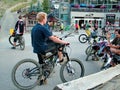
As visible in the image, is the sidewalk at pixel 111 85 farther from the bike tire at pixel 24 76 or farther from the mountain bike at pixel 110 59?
the mountain bike at pixel 110 59

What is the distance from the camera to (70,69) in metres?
7.75

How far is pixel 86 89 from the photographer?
6199 millimetres

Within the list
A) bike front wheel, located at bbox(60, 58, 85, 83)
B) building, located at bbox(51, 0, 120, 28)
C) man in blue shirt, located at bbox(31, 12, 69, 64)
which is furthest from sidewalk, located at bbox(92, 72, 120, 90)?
building, located at bbox(51, 0, 120, 28)

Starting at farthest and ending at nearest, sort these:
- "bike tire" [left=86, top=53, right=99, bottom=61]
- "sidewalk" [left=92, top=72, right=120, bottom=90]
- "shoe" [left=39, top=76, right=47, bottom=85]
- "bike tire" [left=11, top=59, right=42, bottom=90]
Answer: "bike tire" [left=86, top=53, right=99, bottom=61]
"shoe" [left=39, top=76, right=47, bottom=85]
"bike tire" [left=11, top=59, right=42, bottom=90]
"sidewalk" [left=92, top=72, right=120, bottom=90]

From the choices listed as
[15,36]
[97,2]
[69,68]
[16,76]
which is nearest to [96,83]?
[69,68]

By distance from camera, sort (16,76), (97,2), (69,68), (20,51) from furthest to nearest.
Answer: (97,2) < (20,51) < (69,68) < (16,76)

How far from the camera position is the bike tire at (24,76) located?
284 inches

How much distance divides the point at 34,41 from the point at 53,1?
64.1m

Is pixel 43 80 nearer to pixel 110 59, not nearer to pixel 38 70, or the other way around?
pixel 38 70

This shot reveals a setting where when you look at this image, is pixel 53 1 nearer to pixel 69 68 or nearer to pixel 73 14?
pixel 73 14

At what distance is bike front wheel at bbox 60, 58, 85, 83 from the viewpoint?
7703 mm

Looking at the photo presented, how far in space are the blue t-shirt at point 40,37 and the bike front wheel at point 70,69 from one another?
2.13ft

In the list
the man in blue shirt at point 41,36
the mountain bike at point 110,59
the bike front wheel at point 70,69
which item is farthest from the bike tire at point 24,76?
the mountain bike at point 110,59

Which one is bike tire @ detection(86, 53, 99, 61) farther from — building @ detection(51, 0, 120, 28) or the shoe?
building @ detection(51, 0, 120, 28)
